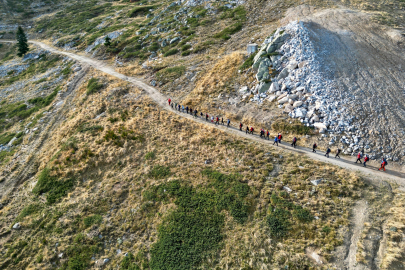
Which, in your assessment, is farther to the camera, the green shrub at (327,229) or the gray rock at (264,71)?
the gray rock at (264,71)

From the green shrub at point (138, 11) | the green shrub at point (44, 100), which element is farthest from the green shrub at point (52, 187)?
the green shrub at point (138, 11)

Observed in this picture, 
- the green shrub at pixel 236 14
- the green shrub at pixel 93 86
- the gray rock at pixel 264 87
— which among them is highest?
the green shrub at pixel 236 14

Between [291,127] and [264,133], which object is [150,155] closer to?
[264,133]

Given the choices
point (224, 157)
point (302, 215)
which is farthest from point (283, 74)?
point (302, 215)

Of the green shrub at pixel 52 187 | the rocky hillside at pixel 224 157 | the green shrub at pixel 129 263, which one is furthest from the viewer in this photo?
the green shrub at pixel 52 187

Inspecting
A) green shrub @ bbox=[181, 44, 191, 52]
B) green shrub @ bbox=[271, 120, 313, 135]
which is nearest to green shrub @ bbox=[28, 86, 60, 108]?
green shrub @ bbox=[181, 44, 191, 52]

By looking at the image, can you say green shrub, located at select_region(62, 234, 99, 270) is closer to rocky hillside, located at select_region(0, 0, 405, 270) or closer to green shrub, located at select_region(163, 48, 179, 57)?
rocky hillside, located at select_region(0, 0, 405, 270)

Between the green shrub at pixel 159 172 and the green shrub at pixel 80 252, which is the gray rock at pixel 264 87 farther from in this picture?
the green shrub at pixel 80 252
